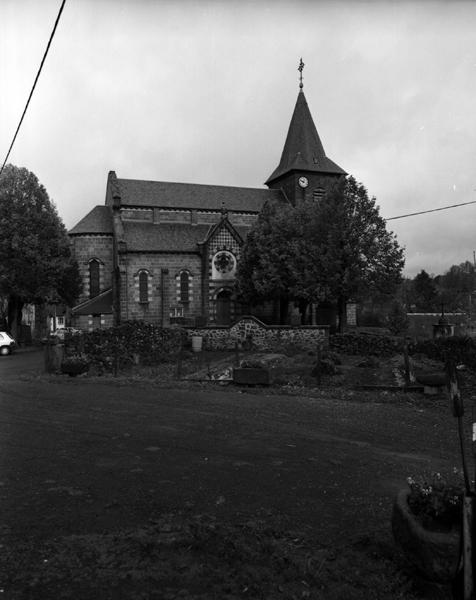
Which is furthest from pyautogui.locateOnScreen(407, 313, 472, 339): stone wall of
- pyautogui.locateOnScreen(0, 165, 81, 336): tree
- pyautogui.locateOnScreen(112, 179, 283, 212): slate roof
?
pyautogui.locateOnScreen(0, 165, 81, 336): tree

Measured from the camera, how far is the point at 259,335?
2780 cm

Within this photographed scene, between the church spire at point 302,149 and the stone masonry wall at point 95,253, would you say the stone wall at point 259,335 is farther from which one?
the church spire at point 302,149

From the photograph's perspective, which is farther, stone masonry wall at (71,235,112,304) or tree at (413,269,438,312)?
tree at (413,269,438,312)

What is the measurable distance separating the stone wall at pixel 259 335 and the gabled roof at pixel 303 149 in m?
24.3

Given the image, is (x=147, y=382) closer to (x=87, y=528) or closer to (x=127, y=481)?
(x=127, y=481)

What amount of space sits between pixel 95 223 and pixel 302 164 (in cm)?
2080

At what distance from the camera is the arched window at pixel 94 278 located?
41.6 metres

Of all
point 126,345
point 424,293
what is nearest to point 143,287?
point 126,345

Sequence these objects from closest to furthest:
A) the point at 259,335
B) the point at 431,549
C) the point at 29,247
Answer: the point at 431,549 → the point at 259,335 → the point at 29,247

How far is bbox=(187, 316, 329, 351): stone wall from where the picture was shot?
2723cm

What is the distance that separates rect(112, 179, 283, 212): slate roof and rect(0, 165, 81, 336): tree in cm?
800

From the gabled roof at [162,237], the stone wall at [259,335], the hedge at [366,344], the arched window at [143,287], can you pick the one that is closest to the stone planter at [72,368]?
the stone wall at [259,335]

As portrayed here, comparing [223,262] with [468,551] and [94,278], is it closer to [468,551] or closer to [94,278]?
[94,278]

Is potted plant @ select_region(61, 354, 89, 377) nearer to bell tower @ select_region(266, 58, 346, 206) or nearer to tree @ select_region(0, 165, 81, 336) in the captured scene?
tree @ select_region(0, 165, 81, 336)
